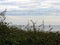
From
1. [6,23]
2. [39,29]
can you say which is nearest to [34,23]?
[39,29]

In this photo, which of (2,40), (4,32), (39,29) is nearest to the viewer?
(2,40)

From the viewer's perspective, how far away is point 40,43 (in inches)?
325

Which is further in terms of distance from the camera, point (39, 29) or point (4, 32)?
point (39, 29)

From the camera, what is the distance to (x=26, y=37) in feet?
27.3

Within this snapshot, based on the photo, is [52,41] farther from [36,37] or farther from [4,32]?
[4,32]

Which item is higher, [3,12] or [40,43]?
[3,12]

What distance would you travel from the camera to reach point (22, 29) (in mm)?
9688

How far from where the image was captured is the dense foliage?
8039 mm

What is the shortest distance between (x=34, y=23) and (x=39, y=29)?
0.33 m

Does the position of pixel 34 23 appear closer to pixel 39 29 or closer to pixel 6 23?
pixel 39 29

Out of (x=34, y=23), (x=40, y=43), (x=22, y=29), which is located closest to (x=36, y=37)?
(x=40, y=43)

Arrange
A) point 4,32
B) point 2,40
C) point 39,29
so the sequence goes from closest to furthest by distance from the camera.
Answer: point 2,40 < point 4,32 < point 39,29

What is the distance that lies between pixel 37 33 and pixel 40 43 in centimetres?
61

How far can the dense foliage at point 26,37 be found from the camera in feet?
26.4
